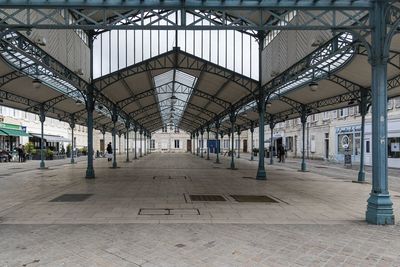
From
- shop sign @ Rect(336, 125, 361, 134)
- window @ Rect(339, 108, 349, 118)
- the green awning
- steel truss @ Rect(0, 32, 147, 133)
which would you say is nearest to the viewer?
steel truss @ Rect(0, 32, 147, 133)

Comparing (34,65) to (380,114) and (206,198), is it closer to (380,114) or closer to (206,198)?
(206,198)

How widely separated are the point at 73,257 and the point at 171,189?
327 inches

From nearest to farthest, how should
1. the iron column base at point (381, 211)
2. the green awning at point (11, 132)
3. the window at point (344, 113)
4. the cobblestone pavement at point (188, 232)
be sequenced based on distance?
the cobblestone pavement at point (188, 232) → the iron column base at point (381, 211) → the green awning at point (11, 132) → the window at point (344, 113)

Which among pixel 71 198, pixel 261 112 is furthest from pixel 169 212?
pixel 261 112

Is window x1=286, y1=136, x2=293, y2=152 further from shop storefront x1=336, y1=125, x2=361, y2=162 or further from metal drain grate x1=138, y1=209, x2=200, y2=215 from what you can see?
metal drain grate x1=138, y1=209, x2=200, y2=215

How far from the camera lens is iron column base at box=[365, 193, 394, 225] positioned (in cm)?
806

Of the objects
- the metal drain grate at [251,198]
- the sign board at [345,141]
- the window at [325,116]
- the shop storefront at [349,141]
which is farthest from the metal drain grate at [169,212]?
the window at [325,116]

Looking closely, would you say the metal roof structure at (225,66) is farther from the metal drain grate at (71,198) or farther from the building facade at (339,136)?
the building facade at (339,136)

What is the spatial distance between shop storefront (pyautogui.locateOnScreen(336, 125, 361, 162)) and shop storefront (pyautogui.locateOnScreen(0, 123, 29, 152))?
1203 inches

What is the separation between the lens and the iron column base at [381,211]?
8.06 metres

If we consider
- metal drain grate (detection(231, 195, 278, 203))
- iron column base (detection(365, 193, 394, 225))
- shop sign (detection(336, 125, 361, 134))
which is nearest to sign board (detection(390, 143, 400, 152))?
shop sign (detection(336, 125, 361, 134))

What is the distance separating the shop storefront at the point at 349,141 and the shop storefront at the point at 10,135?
100 feet

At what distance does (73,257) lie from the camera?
5719mm

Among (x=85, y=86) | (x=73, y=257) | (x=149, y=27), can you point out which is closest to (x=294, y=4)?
(x=149, y=27)
